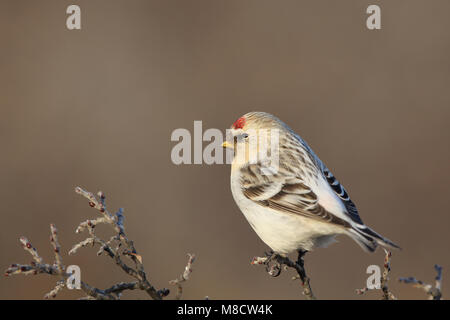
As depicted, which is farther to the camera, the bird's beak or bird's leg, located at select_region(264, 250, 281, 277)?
the bird's beak

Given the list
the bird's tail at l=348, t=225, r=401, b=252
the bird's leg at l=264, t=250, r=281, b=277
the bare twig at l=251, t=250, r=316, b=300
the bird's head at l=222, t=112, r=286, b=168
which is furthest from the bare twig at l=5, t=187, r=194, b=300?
the bird's head at l=222, t=112, r=286, b=168

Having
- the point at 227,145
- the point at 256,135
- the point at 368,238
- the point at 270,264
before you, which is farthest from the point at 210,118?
the point at 368,238

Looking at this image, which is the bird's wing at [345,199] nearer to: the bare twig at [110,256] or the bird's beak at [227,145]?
the bird's beak at [227,145]

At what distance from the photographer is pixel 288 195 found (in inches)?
126

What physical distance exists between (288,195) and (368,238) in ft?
1.91

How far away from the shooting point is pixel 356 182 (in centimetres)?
689

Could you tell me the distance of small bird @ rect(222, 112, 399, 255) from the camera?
303cm

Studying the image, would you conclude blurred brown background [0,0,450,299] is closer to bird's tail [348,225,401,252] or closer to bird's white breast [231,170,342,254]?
bird's white breast [231,170,342,254]

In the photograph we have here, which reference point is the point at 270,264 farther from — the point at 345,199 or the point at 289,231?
the point at 345,199

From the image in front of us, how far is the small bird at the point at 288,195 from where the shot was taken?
303 cm

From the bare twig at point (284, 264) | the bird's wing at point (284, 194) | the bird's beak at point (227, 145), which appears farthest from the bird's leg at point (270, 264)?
the bird's beak at point (227, 145)

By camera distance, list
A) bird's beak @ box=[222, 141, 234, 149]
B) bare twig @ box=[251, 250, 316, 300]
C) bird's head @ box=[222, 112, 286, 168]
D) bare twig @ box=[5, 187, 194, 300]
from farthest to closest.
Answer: bird's beak @ box=[222, 141, 234, 149]
bird's head @ box=[222, 112, 286, 168]
bare twig @ box=[251, 250, 316, 300]
bare twig @ box=[5, 187, 194, 300]

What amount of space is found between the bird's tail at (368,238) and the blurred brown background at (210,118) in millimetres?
3278

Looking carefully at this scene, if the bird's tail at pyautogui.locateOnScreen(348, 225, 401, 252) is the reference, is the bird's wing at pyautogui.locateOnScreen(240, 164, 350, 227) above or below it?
above
